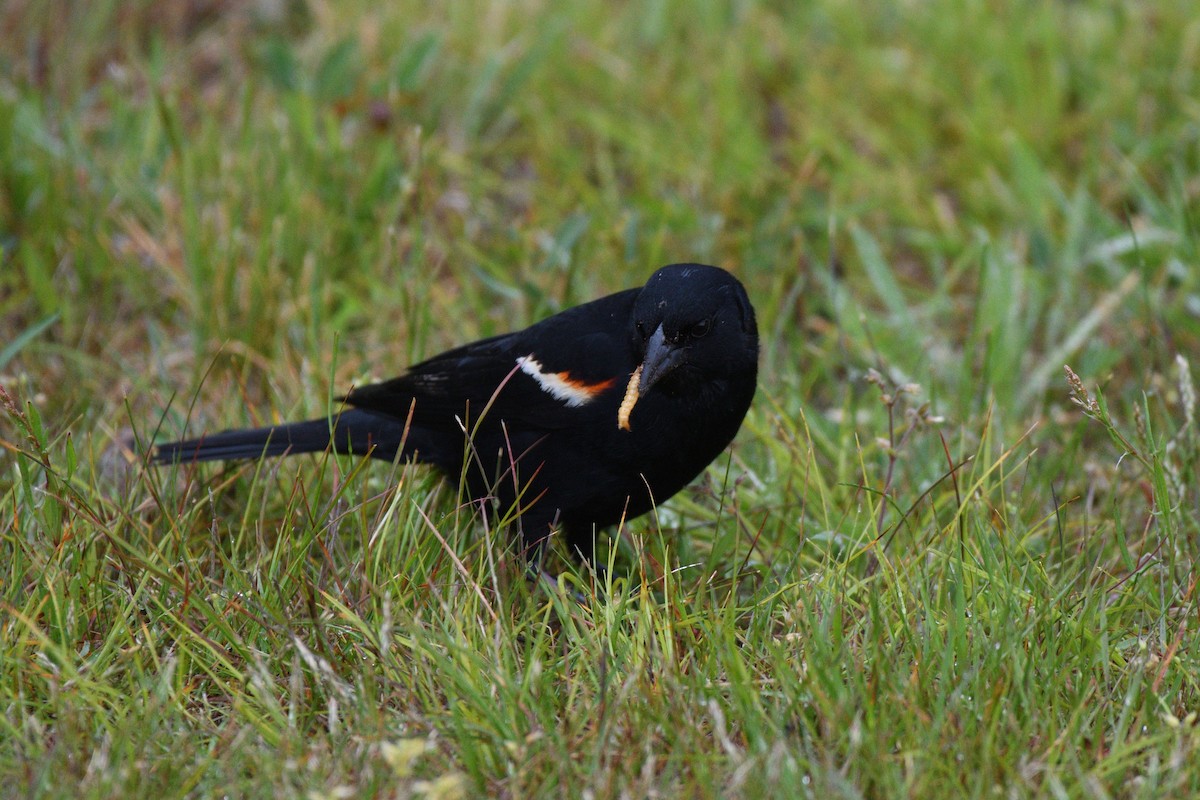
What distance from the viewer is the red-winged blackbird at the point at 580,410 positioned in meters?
3.06

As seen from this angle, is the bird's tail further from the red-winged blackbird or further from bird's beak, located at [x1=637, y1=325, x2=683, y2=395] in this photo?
bird's beak, located at [x1=637, y1=325, x2=683, y2=395]

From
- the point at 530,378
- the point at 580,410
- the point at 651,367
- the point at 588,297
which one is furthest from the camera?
the point at 588,297

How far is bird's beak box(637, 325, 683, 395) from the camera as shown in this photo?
2.99 m

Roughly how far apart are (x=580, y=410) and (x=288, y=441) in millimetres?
760

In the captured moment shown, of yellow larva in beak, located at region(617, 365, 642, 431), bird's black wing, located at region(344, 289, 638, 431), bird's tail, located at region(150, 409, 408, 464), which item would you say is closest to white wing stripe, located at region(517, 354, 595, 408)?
bird's black wing, located at region(344, 289, 638, 431)

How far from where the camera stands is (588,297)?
14.6 ft

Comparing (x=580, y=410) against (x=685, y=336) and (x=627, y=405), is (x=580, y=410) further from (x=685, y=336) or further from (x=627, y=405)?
(x=685, y=336)

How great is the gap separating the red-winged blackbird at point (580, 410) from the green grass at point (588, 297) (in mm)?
141

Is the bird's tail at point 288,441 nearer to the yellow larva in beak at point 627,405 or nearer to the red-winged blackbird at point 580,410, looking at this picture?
the red-winged blackbird at point 580,410

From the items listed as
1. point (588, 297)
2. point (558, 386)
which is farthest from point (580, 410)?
point (588, 297)

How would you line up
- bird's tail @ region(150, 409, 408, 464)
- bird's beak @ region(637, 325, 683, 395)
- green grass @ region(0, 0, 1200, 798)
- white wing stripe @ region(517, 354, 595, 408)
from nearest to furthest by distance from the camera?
green grass @ region(0, 0, 1200, 798) < bird's beak @ region(637, 325, 683, 395) < white wing stripe @ region(517, 354, 595, 408) < bird's tail @ region(150, 409, 408, 464)

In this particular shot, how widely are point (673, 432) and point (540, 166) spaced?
2.45m

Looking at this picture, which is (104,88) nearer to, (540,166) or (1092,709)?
(540,166)

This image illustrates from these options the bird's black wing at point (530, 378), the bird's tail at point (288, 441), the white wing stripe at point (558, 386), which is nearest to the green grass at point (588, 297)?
the bird's tail at point (288, 441)
